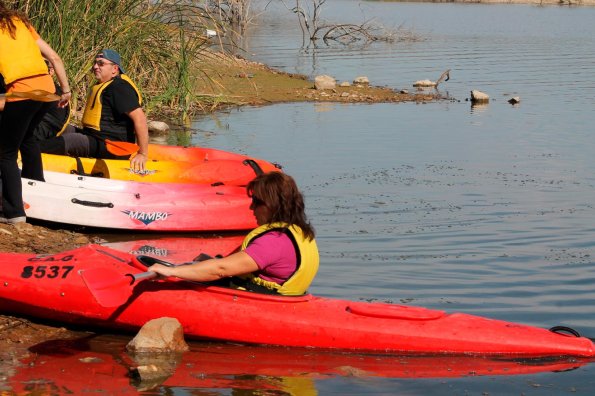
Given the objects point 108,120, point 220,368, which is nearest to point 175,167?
point 108,120

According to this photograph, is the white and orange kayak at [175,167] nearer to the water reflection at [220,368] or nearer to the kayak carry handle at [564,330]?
the water reflection at [220,368]

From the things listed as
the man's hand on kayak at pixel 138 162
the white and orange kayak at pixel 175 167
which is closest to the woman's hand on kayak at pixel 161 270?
the man's hand on kayak at pixel 138 162

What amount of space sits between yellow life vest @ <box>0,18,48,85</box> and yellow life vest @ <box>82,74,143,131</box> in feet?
5.45

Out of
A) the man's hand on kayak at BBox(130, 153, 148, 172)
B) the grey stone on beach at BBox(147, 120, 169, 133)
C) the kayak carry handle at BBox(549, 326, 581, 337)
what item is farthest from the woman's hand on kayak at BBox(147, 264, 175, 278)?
the grey stone on beach at BBox(147, 120, 169, 133)

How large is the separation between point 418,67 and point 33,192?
17.1 metres

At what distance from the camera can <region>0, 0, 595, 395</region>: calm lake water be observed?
18.9 ft

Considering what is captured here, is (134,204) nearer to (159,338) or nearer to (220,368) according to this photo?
(159,338)

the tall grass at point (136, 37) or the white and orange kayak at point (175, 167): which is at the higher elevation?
the tall grass at point (136, 37)

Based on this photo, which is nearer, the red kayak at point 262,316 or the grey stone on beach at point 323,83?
the red kayak at point 262,316

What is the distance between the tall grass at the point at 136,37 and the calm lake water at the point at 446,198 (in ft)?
2.97

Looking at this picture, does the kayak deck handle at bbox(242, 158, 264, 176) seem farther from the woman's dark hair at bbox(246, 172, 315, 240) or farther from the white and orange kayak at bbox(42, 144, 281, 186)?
the woman's dark hair at bbox(246, 172, 315, 240)

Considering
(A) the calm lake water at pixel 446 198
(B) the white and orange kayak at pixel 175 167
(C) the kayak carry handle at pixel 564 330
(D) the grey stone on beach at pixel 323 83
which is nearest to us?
(A) the calm lake water at pixel 446 198

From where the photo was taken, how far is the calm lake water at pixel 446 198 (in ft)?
18.9

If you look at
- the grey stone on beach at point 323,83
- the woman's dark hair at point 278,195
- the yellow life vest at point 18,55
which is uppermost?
the yellow life vest at point 18,55
